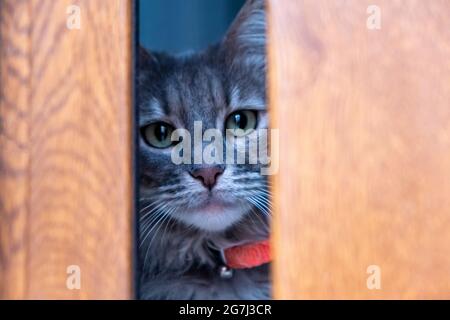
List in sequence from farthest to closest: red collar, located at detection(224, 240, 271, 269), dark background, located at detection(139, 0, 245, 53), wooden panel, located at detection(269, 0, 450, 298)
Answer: dark background, located at detection(139, 0, 245, 53)
red collar, located at detection(224, 240, 271, 269)
wooden panel, located at detection(269, 0, 450, 298)

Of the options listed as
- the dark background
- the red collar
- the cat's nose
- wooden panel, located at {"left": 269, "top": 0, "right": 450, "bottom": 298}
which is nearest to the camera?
wooden panel, located at {"left": 269, "top": 0, "right": 450, "bottom": 298}

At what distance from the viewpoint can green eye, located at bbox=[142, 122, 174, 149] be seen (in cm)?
128

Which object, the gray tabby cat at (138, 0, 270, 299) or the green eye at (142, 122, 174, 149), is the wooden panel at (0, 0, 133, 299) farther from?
the green eye at (142, 122, 174, 149)

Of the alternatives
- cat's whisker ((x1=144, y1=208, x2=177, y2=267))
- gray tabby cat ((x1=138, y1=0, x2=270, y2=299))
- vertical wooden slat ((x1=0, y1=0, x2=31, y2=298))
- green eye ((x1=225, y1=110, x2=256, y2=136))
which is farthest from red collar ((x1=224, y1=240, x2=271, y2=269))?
vertical wooden slat ((x1=0, y1=0, x2=31, y2=298))

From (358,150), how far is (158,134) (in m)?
0.67

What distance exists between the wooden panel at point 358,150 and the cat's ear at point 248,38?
0.49 meters

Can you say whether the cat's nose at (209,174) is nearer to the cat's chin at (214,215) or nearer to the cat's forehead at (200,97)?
the cat's chin at (214,215)

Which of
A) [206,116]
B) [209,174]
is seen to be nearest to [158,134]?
[206,116]

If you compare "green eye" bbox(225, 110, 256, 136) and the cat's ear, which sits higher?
the cat's ear

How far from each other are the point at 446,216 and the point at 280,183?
256 millimetres

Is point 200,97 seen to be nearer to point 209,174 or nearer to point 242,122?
point 242,122

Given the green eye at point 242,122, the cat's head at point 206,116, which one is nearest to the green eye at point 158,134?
the cat's head at point 206,116

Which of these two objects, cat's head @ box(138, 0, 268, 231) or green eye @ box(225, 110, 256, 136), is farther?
green eye @ box(225, 110, 256, 136)
